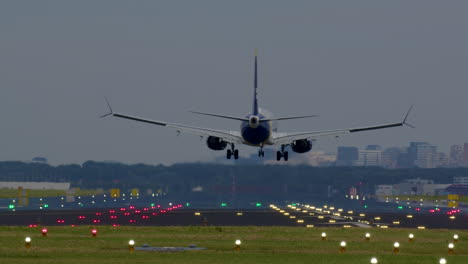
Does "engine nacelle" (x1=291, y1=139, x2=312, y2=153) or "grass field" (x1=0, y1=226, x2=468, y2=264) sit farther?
"engine nacelle" (x1=291, y1=139, x2=312, y2=153)

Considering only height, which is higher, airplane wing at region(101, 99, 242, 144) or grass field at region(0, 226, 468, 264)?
airplane wing at region(101, 99, 242, 144)

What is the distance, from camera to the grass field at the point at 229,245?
4759 cm

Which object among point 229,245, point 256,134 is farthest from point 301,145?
point 229,245

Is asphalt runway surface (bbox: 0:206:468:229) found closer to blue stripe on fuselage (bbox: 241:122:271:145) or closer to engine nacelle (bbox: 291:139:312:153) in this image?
engine nacelle (bbox: 291:139:312:153)

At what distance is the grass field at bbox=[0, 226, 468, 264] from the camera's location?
4759cm

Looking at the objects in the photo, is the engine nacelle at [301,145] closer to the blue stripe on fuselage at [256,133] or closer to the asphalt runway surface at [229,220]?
the blue stripe on fuselage at [256,133]

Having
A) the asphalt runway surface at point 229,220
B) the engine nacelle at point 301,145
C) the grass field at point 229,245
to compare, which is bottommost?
the grass field at point 229,245

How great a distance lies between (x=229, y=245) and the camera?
187 feet

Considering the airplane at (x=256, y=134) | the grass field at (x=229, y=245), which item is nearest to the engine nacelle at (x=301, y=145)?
the airplane at (x=256, y=134)

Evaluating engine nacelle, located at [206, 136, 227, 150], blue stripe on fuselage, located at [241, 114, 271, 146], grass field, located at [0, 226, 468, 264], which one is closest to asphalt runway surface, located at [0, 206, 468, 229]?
engine nacelle, located at [206, 136, 227, 150]

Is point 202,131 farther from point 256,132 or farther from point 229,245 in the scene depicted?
point 229,245

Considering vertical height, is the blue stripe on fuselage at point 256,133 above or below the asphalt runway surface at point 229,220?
above

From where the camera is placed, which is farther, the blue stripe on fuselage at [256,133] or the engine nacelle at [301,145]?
the engine nacelle at [301,145]

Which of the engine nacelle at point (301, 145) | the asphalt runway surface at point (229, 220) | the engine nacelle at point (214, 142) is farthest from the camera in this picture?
the engine nacelle at point (214, 142)
